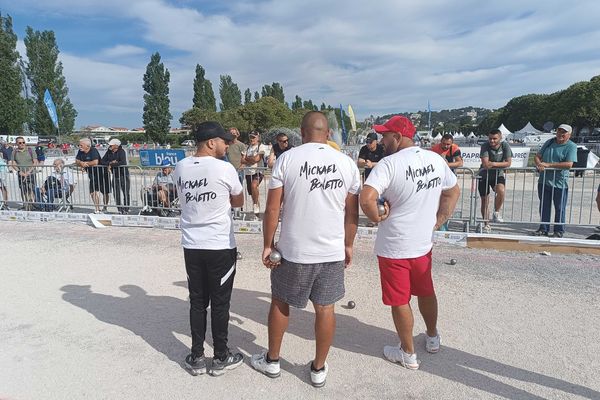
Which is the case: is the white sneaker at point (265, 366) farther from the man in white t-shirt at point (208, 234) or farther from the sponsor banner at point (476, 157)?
the sponsor banner at point (476, 157)

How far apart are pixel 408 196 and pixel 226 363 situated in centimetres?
184

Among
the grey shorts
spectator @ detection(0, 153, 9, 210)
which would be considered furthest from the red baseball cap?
spectator @ detection(0, 153, 9, 210)

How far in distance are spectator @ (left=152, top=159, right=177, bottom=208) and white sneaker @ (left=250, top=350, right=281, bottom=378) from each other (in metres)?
5.86

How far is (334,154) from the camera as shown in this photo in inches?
103

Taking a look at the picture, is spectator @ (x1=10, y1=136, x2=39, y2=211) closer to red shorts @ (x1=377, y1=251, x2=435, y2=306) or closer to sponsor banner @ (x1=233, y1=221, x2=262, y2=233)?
sponsor banner @ (x1=233, y1=221, x2=262, y2=233)

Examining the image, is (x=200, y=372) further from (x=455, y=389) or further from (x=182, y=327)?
(x=455, y=389)

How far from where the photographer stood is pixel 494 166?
22.5 ft

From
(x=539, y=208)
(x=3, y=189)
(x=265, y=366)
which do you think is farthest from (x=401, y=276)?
(x=3, y=189)

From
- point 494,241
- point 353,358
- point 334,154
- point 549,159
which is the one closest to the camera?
point 334,154

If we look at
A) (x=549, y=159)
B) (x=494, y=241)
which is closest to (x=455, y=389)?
(x=494, y=241)

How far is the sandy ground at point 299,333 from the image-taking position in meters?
2.80

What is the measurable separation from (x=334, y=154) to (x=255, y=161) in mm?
6223

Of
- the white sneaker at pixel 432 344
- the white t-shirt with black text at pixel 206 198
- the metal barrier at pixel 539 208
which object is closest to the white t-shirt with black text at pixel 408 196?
the white sneaker at pixel 432 344

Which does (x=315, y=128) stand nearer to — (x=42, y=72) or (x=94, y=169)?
A: (x=94, y=169)
